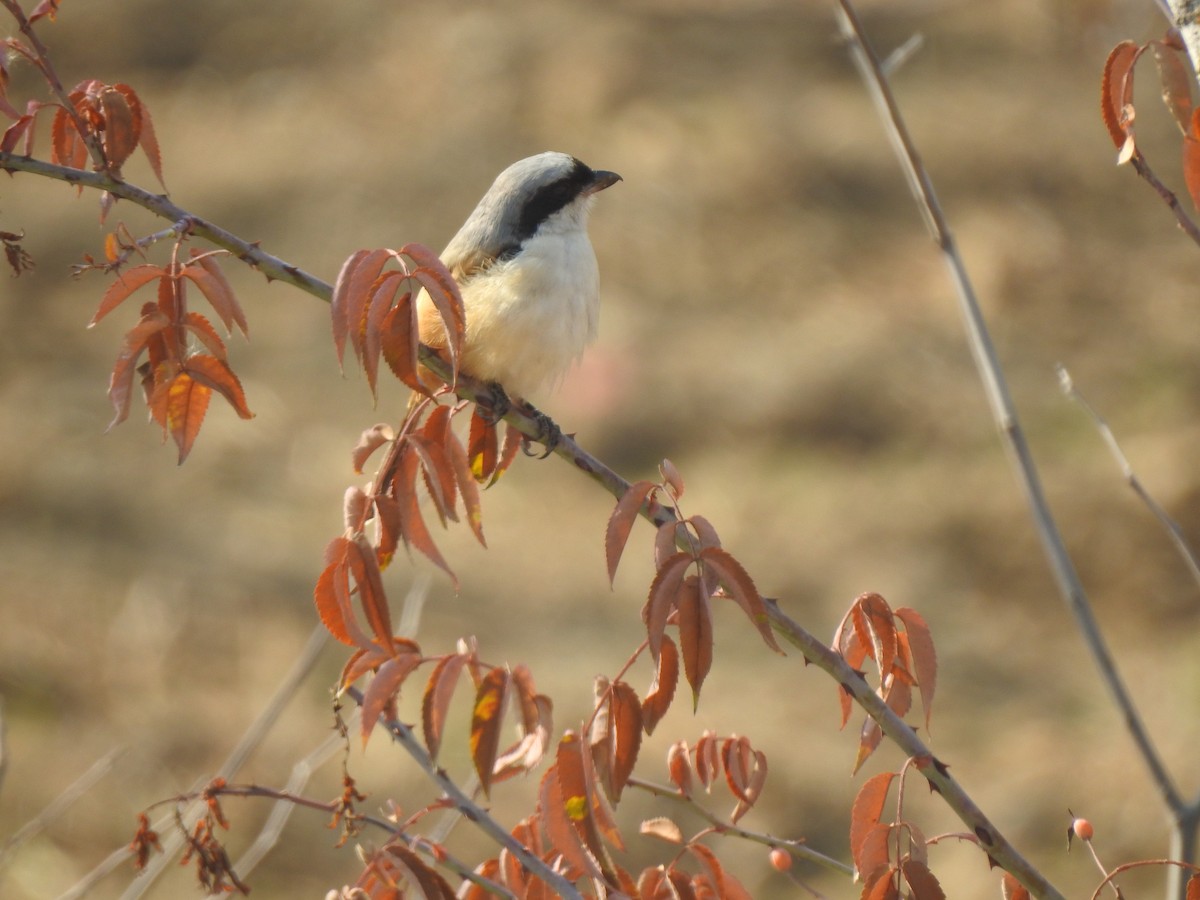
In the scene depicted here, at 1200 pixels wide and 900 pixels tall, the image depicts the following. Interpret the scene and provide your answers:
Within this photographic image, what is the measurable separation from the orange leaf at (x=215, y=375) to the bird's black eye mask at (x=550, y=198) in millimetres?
1609

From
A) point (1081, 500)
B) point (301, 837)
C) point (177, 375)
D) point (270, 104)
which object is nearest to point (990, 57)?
point (1081, 500)

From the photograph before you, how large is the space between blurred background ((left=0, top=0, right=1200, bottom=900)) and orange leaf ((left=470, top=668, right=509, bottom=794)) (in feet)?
13.2

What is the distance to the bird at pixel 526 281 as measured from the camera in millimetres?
3234

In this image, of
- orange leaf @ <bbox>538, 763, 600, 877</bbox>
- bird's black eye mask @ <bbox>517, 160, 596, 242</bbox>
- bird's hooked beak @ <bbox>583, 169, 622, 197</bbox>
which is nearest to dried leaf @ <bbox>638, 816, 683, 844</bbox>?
orange leaf @ <bbox>538, 763, 600, 877</bbox>

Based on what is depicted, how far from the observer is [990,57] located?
9.62 meters

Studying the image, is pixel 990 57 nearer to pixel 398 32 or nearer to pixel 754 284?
pixel 754 284

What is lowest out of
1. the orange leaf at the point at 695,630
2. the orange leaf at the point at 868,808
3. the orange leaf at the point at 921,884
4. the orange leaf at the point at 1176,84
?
the orange leaf at the point at 921,884

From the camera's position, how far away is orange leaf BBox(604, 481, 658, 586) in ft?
6.09

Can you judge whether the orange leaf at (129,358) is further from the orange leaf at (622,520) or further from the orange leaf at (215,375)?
the orange leaf at (622,520)

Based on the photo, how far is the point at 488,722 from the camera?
1.92 meters

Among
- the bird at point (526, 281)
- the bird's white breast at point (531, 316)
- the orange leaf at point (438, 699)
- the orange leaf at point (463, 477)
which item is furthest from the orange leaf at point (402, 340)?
the bird's white breast at point (531, 316)

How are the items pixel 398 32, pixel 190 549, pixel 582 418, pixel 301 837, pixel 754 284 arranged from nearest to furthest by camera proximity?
pixel 301 837 < pixel 190 549 < pixel 582 418 < pixel 754 284 < pixel 398 32

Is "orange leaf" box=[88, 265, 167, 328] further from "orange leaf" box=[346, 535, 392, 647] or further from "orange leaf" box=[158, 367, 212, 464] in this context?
"orange leaf" box=[346, 535, 392, 647]

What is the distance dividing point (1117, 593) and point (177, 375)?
6167 mm
